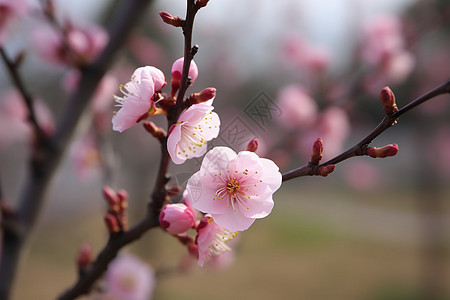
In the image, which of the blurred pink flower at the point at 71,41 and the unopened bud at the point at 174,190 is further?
the blurred pink flower at the point at 71,41

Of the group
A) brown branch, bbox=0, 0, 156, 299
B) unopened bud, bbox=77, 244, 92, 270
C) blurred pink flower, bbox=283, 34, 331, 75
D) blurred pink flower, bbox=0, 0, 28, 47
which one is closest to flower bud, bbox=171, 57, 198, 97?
unopened bud, bbox=77, 244, 92, 270

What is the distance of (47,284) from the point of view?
20.6ft

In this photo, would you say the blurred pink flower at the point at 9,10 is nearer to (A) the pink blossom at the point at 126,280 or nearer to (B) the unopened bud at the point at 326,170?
(A) the pink blossom at the point at 126,280

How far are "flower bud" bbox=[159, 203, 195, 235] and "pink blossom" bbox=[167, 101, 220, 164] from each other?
0.28 ft

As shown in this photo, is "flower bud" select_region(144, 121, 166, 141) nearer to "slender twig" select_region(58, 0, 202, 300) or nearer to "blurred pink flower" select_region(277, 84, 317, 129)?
"slender twig" select_region(58, 0, 202, 300)

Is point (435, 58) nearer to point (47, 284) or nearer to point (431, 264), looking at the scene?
point (431, 264)

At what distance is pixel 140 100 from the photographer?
2.25ft

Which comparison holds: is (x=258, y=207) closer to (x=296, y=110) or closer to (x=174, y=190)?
(x=174, y=190)

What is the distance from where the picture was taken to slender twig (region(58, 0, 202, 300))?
0.64m

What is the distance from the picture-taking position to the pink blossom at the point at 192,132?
2.10 ft

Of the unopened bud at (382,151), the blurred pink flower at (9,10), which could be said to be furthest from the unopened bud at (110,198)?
the blurred pink flower at (9,10)

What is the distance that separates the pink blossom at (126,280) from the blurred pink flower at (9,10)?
100cm

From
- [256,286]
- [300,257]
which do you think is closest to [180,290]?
[256,286]

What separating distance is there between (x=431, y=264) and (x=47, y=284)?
5.70 m
